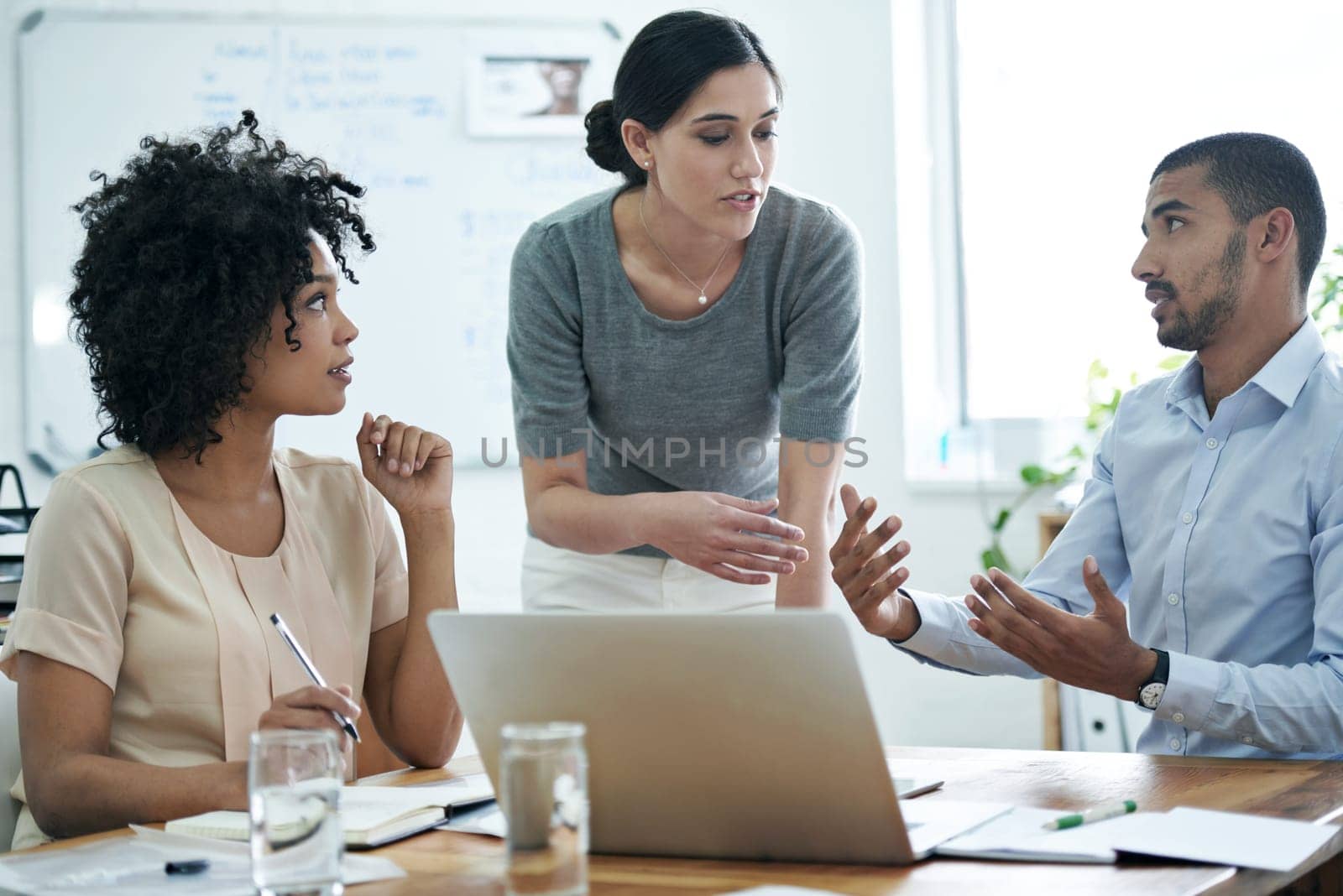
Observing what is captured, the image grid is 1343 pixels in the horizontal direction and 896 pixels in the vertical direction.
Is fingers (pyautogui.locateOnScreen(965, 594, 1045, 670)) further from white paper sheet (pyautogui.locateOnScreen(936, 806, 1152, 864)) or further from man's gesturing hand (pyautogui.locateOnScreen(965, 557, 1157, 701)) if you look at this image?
white paper sheet (pyautogui.locateOnScreen(936, 806, 1152, 864))

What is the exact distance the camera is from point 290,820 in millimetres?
913

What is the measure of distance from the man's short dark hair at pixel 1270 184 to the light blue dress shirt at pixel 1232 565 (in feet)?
0.41

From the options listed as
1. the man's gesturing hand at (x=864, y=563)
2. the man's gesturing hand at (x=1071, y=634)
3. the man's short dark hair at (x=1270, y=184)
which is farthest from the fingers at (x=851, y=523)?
the man's short dark hair at (x=1270, y=184)

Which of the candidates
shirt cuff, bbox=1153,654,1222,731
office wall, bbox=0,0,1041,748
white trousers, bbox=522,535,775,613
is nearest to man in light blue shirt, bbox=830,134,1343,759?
shirt cuff, bbox=1153,654,1222,731

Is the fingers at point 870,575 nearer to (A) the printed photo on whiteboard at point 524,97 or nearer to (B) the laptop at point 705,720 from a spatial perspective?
(B) the laptop at point 705,720

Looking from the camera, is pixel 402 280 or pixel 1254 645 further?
pixel 402 280

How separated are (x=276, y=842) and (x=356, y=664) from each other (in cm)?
74

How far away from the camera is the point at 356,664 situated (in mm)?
1639

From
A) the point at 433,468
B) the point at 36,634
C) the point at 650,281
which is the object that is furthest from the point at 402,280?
the point at 36,634

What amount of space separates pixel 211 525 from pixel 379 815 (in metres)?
0.51

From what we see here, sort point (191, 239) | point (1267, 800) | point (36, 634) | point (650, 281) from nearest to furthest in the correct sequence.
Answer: point (1267, 800) → point (36, 634) → point (191, 239) → point (650, 281)

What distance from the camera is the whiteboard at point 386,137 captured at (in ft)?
11.4

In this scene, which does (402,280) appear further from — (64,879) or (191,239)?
(64,879)

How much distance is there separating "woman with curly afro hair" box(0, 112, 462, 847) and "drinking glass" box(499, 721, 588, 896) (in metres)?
0.52
